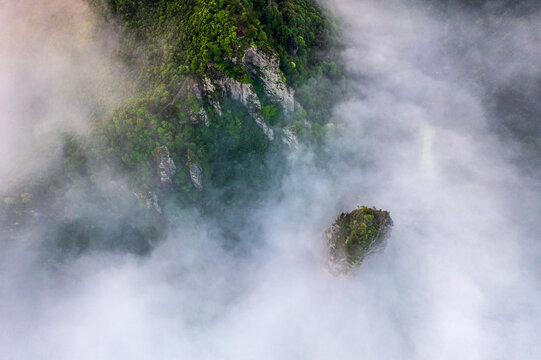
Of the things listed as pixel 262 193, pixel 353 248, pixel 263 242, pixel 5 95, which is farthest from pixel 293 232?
pixel 5 95

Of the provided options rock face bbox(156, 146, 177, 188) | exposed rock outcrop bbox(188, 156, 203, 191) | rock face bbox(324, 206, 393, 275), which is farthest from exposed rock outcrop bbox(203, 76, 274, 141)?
rock face bbox(324, 206, 393, 275)

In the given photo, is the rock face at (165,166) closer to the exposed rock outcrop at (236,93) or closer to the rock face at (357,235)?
the exposed rock outcrop at (236,93)

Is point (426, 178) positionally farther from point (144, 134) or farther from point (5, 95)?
point (5, 95)

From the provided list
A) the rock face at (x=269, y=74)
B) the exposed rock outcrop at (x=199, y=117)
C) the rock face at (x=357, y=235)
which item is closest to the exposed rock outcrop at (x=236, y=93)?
the exposed rock outcrop at (x=199, y=117)

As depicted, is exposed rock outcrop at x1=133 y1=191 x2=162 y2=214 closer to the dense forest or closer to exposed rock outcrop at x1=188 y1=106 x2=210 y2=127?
the dense forest

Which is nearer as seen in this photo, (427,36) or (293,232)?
(293,232)

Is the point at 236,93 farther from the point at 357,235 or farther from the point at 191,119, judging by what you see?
the point at 357,235
